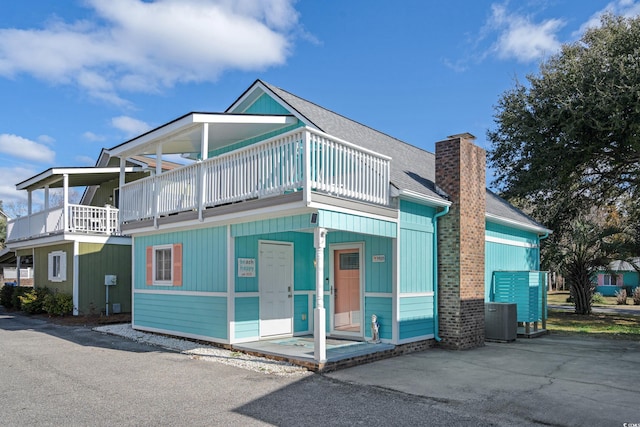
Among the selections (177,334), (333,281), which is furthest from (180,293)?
(333,281)

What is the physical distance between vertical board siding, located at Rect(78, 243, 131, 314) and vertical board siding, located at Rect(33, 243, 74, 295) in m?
0.70

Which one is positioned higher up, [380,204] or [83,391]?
[380,204]

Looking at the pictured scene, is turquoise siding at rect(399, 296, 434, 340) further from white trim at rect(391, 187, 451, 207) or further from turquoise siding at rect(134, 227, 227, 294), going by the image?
turquoise siding at rect(134, 227, 227, 294)

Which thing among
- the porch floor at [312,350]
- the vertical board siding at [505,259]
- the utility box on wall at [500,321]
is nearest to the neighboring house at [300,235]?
the porch floor at [312,350]

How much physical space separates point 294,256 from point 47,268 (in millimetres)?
13325

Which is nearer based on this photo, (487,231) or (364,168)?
(364,168)

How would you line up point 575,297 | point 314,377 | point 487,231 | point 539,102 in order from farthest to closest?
point 575,297, point 539,102, point 487,231, point 314,377

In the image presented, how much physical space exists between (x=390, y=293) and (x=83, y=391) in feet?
20.3

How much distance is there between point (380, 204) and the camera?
10.3 meters

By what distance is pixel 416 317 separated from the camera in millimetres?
11133

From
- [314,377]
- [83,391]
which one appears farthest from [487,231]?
[83,391]

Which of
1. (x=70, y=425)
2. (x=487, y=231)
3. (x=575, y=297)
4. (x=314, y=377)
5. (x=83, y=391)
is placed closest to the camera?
(x=70, y=425)

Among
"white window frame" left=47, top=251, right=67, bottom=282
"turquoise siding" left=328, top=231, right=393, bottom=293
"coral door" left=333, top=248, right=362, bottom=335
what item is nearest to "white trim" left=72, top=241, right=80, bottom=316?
"white window frame" left=47, top=251, right=67, bottom=282

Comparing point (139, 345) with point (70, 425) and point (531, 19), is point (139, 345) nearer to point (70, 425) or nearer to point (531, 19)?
point (70, 425)
